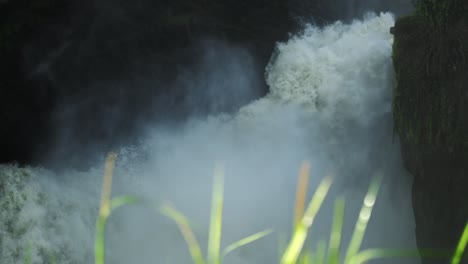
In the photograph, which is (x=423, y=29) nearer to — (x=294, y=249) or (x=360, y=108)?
(x=360, y=108)

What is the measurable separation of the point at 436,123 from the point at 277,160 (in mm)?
2981

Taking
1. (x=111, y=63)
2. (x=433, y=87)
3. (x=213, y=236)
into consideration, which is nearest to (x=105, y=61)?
(x=111, y=63)

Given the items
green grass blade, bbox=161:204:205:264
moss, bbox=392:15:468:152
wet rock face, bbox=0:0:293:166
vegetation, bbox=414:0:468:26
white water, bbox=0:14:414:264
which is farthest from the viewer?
white water, bbox=0:14:414:264

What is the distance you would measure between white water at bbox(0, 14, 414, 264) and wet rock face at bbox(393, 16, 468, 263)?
1.46m

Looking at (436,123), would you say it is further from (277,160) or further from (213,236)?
(213,236)

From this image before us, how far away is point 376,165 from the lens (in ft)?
29.0

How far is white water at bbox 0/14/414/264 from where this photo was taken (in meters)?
8.40

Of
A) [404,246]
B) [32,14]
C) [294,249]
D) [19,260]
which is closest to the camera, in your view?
[294,249]

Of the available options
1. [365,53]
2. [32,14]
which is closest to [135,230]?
[32,14]

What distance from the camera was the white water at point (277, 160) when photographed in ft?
27.6

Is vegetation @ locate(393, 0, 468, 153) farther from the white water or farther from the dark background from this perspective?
the dark background

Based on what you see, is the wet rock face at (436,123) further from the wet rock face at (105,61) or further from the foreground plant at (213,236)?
the foreground plant at (213,236)

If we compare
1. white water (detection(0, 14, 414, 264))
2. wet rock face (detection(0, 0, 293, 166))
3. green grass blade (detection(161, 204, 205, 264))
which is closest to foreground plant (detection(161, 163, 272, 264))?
green grass blade (detection(161, 204, 205, 264))

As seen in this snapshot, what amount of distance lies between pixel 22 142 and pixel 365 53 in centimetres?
542
